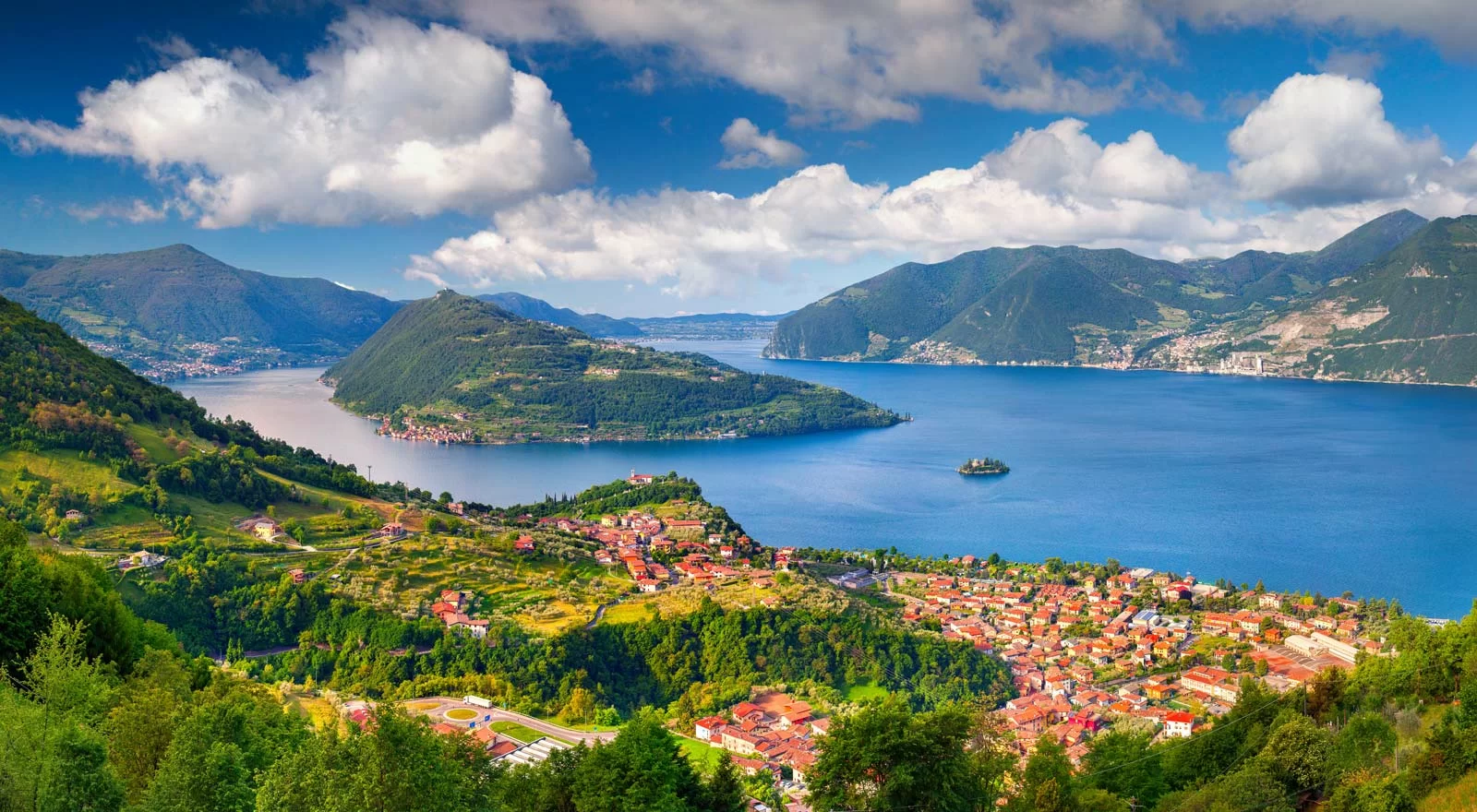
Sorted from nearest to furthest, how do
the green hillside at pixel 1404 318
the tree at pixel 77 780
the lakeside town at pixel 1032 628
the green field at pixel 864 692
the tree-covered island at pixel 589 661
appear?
the tree at pixel 77 780, the tree-covered island at pixel 589 661, the lakeside town at pixel 1032 628, the green field at pixel 864 692, the green hillside at pixel 1404 318

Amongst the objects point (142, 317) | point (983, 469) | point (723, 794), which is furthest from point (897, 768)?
point (142, 317)

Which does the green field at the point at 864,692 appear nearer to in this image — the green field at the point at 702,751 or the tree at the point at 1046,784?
the green field at the point at 702,751

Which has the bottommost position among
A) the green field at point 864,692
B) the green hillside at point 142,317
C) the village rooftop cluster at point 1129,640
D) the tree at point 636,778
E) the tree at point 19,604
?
the green field at point 864,692

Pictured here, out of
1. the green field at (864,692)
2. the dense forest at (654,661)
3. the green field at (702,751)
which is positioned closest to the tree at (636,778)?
the green field at (702,751)

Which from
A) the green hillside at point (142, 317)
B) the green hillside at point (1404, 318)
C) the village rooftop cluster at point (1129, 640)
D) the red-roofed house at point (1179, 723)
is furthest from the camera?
the green hillside at point (142, 317)

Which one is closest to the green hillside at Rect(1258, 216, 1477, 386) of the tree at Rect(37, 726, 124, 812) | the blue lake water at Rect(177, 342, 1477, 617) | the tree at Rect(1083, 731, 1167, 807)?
the blue lake water at Rect(177, 342, 1477, 617)

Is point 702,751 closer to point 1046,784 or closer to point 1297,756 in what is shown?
point 1046,784

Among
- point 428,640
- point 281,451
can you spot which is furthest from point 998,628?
point 281,451
